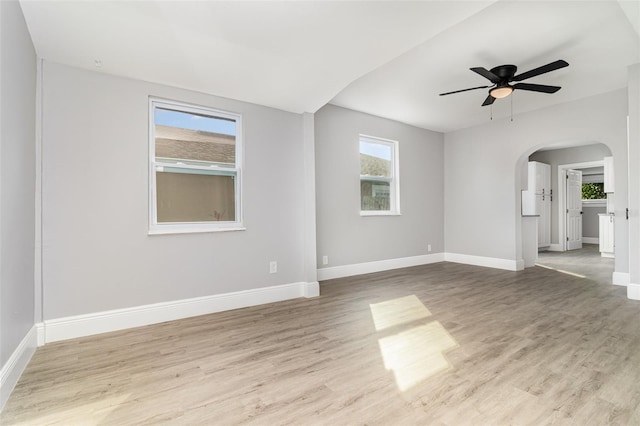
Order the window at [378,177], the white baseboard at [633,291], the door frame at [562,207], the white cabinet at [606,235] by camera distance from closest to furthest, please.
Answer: the white baseboard at [633,291] < the window at [378,177] < the white cabinet at [606,235] < the door frame at [562,207]

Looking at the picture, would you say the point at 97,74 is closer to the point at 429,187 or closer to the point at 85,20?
the point at 85,20

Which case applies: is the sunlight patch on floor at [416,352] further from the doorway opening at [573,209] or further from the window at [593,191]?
the window at [593,191]

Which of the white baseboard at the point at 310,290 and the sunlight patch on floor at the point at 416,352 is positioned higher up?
the white baseboard at the point at 310,290

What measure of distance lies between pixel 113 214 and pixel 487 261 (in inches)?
230

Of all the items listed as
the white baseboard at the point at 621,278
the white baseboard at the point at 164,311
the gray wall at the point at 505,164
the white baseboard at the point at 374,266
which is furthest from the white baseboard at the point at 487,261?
the white baseboard at the point at 164,311

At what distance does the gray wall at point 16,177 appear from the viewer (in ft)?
5.79

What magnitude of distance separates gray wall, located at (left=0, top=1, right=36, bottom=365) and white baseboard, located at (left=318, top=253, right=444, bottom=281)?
3.27 m

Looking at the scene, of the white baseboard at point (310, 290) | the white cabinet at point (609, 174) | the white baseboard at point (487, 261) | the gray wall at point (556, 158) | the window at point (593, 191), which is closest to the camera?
the white baseboard at point (310, 290)

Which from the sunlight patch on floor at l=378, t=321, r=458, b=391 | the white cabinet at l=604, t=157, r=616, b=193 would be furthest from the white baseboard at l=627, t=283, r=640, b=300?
the white cabinet at l=604, t=157, r=616, b=193

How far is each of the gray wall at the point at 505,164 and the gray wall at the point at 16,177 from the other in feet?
20.5

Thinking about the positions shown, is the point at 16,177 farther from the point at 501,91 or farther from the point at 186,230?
the point at 501,91

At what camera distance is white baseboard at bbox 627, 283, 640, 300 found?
3.58 m

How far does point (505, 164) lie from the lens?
5.50 meters

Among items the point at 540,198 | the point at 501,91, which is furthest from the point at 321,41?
the point at 540,198
